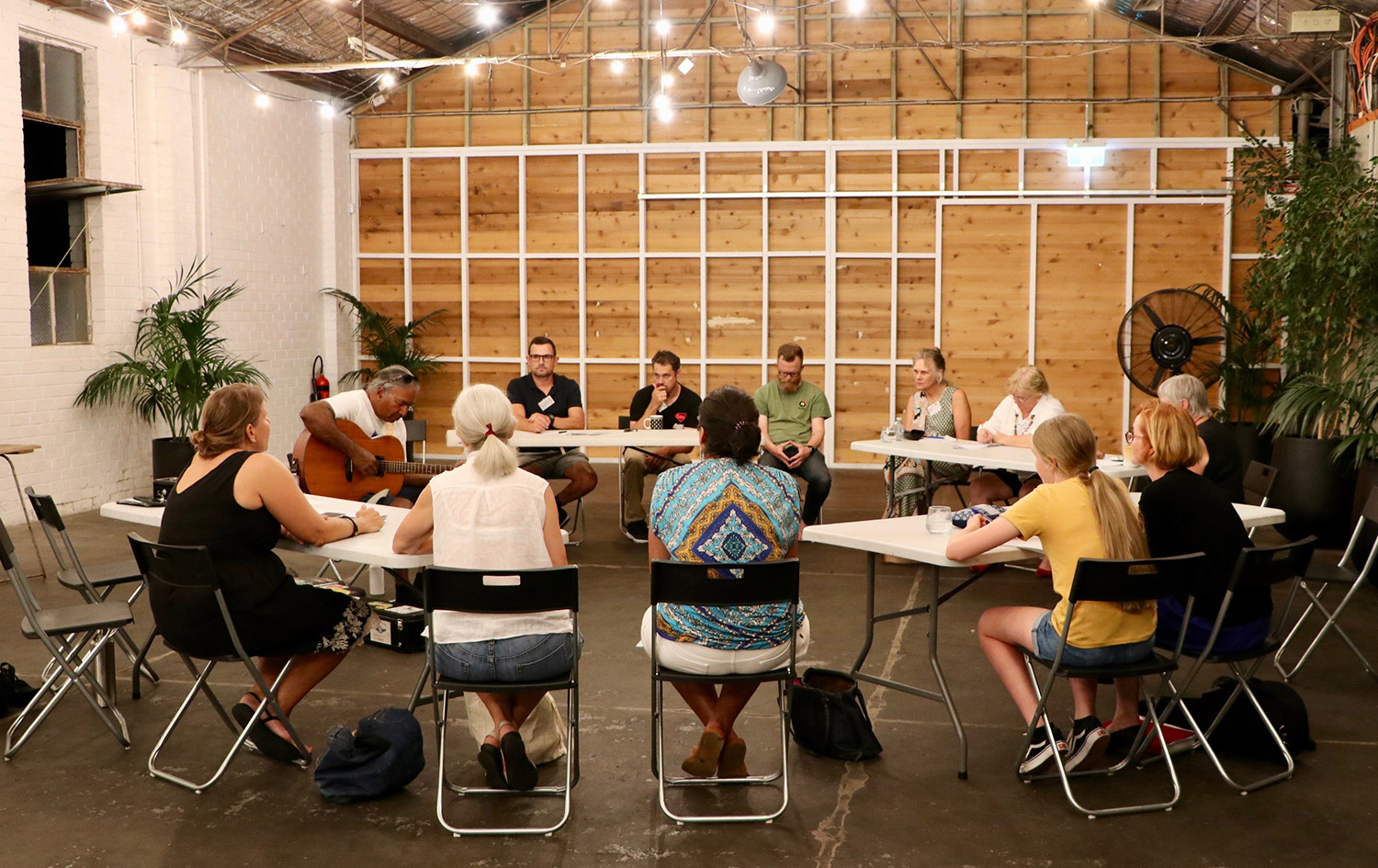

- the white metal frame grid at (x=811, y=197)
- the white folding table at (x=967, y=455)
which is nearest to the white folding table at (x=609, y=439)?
the white folding table at (x=967, y=455)

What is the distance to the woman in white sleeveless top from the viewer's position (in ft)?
10.8

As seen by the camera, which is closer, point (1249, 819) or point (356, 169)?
point (1249, 819)

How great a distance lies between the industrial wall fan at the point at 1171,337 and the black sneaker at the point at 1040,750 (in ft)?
21.7

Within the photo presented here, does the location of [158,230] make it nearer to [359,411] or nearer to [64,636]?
[359,411]

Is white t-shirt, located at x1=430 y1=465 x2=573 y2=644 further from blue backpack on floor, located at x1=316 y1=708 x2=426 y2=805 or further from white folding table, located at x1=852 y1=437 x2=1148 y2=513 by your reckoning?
Result: white folding table, located at x1=852 y1=437 x2=1148 y2=513

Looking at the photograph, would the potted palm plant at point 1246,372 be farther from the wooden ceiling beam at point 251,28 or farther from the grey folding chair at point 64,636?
the grey folding chair at point 64,636

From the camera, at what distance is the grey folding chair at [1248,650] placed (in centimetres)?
347

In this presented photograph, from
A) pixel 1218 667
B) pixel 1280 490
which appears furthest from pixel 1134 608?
pixel 1280 490

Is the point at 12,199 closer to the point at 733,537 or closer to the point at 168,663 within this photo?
the point at 168,663

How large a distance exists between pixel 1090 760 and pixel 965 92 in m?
8.27

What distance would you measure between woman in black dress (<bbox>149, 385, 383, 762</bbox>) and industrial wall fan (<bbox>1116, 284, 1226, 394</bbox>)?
7.72 metres

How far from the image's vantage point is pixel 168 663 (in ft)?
15.7

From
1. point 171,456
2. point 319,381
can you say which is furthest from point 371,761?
point 319,381

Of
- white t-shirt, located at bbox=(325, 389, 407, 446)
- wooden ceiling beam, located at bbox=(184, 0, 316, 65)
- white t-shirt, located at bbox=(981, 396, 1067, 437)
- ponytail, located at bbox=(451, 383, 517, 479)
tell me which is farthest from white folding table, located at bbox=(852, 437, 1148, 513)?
wooden ceiling beam, located at bbox=(184, 0, 316, 65)
